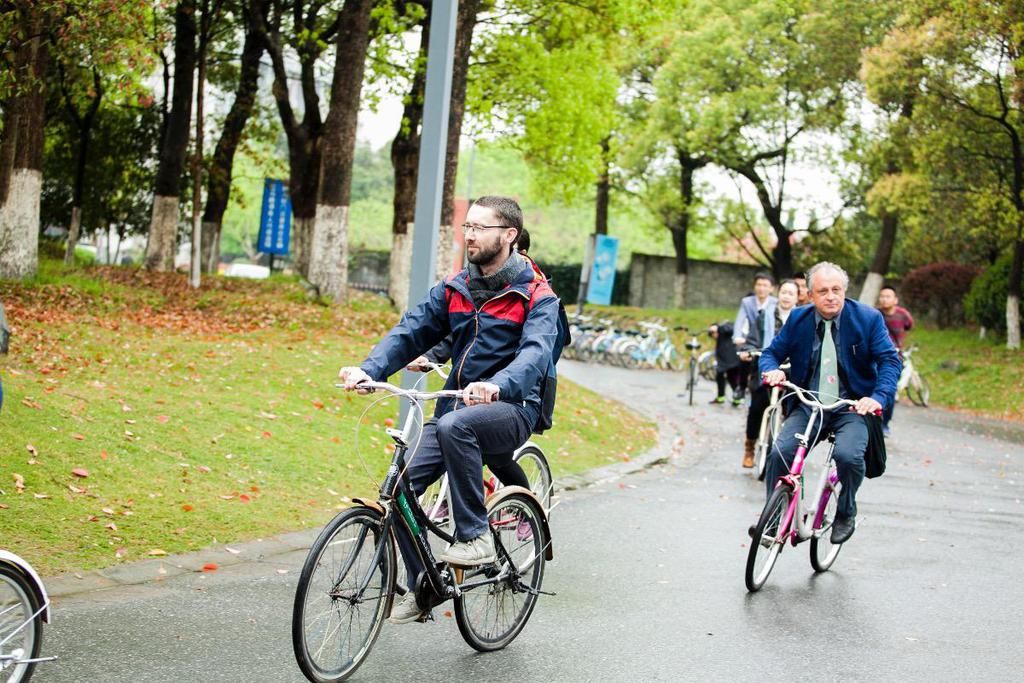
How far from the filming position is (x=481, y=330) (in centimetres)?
573

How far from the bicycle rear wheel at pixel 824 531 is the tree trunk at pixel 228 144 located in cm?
1972

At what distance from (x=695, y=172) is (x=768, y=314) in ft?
104

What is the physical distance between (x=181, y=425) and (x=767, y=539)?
4.92m

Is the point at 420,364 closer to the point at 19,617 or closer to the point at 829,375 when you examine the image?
the point at 19,617

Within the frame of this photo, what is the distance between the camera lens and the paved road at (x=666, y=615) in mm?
5617

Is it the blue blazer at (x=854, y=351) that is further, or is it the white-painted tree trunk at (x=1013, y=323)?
the white-painted tree trunk at (x=1013, y=323)

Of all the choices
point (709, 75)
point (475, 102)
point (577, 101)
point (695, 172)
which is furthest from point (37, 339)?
point (695, 172)

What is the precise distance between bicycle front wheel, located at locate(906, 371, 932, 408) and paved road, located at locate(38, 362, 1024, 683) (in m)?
14.0

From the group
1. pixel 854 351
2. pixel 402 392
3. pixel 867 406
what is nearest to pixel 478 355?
pixel 402 392

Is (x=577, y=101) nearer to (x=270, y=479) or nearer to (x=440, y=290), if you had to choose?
(x=270, y=479)

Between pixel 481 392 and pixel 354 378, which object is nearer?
pixel 481 392

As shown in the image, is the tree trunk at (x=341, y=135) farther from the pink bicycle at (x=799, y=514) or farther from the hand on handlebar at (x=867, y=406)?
the hand on handlebar at (x=867, y=406)

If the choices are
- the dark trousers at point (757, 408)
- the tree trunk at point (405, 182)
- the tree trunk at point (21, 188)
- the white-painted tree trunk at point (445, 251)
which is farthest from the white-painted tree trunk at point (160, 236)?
the dark trousers at point (757, 408)

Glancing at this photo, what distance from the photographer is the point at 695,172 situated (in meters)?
44.4
